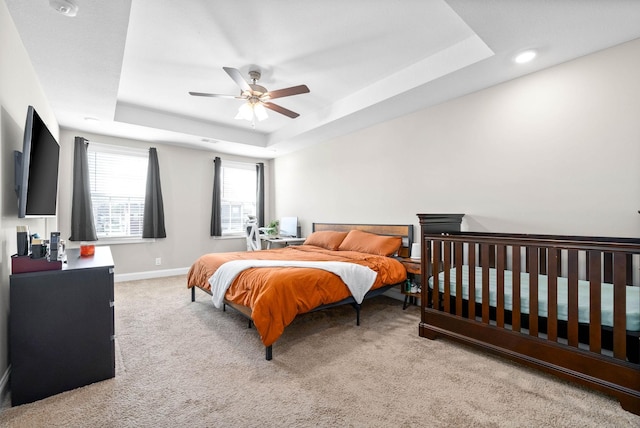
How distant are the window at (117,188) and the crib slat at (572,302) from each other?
5577 mm

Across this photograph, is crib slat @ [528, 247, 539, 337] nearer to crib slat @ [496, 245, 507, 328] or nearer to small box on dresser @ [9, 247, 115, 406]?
crib slat @ [496, 245, 507, 328]

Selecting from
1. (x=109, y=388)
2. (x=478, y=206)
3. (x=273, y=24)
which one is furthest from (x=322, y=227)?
(x=109, y=388)

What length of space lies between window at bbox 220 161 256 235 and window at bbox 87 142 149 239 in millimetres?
1422

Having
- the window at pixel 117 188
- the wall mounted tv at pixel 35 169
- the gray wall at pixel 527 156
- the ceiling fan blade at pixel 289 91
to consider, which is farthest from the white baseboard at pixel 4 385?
the gray wall at pixel 527 156

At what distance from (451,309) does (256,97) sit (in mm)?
2788

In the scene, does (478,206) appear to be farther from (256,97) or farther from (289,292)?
(256,97)

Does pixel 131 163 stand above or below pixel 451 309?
above

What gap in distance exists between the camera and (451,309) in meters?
2.46

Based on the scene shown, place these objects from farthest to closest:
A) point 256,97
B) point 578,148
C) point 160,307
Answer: point 160,307
point 256,97
point 578,148

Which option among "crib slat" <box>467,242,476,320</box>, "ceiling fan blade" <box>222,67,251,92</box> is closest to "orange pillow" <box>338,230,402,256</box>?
"crib slat" <box>467,242,476,320</box>

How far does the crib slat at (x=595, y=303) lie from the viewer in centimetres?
168

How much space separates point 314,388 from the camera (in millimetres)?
1764

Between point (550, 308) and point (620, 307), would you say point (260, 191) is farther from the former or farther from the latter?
point (620, 307)

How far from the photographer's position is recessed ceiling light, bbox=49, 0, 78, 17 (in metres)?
1.69
